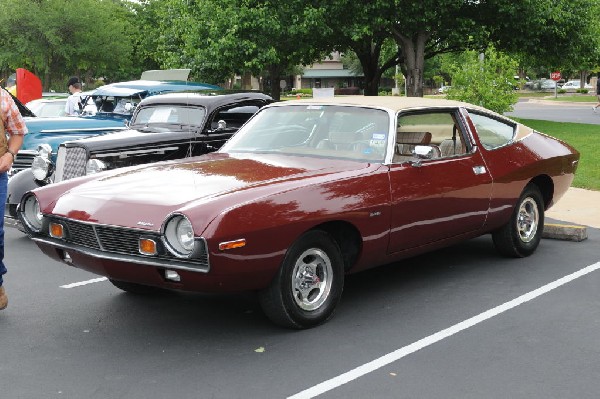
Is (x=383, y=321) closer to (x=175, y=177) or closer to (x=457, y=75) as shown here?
(x=175, y=177)

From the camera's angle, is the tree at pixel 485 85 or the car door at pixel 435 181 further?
the tree at pixel 485 85

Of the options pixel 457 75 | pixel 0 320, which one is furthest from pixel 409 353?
pixel 457 75

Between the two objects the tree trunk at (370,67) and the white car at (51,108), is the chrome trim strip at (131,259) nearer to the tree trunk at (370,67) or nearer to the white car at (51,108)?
the white car at (51,108)

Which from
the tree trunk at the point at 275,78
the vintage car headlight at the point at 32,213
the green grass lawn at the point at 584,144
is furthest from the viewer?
the tree trunk at the point at 275,78

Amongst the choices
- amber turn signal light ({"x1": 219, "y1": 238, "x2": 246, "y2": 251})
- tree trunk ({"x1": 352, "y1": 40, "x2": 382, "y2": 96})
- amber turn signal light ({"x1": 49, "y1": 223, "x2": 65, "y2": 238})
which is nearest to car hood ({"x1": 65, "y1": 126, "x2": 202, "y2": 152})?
amber turn signal light ({"x1": 49, "y1": 223, "x2": 65, "y2": 238})

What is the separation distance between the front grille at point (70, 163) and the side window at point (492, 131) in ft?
14.3

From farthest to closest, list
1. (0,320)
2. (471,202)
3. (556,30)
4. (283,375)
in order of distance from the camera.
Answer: (556,30)
(471,202)
(0,320)
(283,375)

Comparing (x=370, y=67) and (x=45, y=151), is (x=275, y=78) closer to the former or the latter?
(x=370, y=67)

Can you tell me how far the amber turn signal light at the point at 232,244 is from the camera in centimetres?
474

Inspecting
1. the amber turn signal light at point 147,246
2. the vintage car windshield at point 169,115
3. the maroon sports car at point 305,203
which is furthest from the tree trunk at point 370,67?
the amber turn signal light at point 147,246

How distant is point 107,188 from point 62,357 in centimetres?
119

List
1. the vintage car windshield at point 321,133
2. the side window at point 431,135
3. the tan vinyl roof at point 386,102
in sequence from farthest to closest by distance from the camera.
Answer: the tan vinyl roof at point 386,102
the side window at point 431,135
the vintage car windshield at point 321,133

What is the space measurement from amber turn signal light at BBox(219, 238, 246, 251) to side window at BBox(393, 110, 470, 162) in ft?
5.94

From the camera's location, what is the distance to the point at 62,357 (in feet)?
16.4
